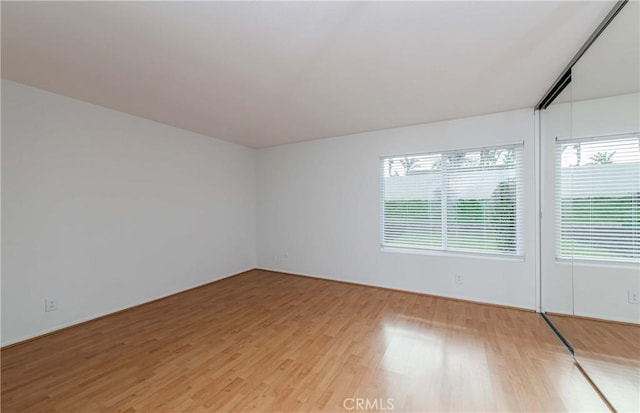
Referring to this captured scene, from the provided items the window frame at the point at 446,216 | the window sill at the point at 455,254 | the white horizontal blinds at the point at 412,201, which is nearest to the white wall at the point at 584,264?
the window frame at the point at 446,216

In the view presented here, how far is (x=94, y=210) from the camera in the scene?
3.02m

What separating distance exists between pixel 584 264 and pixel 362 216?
268 cm

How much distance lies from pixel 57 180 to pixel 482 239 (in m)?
5.31

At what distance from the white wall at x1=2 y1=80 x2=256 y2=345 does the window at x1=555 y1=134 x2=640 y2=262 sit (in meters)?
5.05

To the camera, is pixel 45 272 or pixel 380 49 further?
pixel 45 272

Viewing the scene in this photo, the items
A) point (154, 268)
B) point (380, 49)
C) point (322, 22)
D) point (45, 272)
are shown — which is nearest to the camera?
point (322, 22)

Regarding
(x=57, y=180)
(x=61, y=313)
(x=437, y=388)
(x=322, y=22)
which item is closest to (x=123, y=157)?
(x=57, y=180)

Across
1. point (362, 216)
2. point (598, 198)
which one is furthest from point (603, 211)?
point (362, 216)

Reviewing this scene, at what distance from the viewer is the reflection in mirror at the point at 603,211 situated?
6.23 feet

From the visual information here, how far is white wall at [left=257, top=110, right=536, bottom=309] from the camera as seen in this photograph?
10.8 ft

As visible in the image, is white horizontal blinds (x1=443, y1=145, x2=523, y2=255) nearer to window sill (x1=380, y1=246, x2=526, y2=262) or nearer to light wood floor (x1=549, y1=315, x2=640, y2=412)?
window sill (x1=380, y1=246, x2=526, y2=262)

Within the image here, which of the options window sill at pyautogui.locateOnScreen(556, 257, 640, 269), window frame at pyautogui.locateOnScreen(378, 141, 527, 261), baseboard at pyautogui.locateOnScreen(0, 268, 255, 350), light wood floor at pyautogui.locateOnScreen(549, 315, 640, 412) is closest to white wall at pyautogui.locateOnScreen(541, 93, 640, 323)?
window sill at pyautogui.locateOnScreen(556, 257, 640, 269)

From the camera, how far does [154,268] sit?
3.62 m

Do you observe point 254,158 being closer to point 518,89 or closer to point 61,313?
point 61,313
